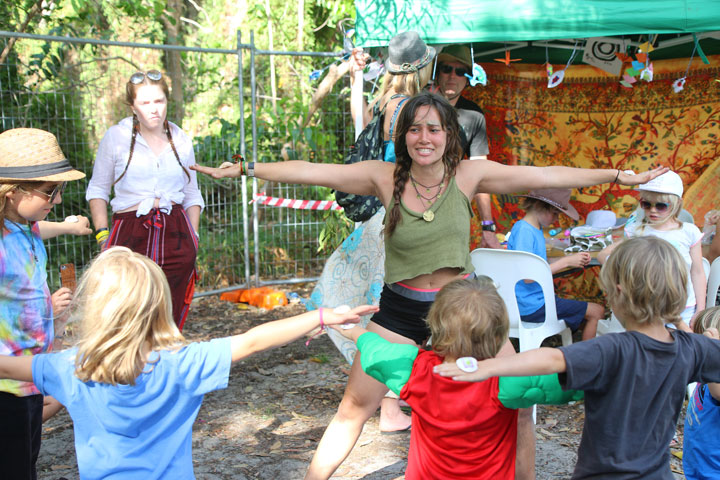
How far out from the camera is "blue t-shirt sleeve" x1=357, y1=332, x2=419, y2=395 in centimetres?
219

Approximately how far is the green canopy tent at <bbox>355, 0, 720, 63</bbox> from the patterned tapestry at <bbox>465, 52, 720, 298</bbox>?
1.76 metres

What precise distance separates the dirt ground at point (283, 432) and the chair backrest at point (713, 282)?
1.09 m

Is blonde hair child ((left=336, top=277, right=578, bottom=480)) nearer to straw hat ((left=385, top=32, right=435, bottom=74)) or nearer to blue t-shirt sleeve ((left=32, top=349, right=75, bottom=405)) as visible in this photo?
blue t-shirt sleeve ((left=32, top=349, right=75, bottom=405))

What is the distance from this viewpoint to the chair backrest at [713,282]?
4305mm

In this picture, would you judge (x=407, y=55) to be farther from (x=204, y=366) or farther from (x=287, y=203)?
(x=287, y=203)

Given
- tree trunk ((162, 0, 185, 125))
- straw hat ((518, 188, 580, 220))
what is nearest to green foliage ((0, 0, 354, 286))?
tree trunk ((162, 0, 185, 125))

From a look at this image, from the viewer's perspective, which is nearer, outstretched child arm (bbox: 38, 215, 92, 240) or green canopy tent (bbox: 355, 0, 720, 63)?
outstretched child arm (bbox: 38, 215, 92, 240)

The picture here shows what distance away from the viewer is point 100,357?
1895 mm

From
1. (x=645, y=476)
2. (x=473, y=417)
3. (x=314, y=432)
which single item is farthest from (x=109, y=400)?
(x=314, y=432)

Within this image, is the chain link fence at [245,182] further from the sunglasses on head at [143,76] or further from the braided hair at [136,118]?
the sunglasses on head at [143,76]

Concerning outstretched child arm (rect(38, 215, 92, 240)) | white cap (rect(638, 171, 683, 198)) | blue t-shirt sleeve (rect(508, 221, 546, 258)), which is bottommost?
blue t-shirt sleeve (rect(508, 221, 546, 258))

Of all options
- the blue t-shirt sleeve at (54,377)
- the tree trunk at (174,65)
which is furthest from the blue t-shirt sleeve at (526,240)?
the tree trunk at (174,65)

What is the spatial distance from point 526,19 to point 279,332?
138 inches

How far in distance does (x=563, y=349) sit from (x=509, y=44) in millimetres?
4866
